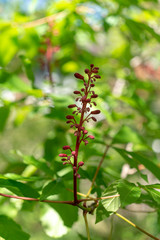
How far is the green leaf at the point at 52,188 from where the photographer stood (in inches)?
21.8

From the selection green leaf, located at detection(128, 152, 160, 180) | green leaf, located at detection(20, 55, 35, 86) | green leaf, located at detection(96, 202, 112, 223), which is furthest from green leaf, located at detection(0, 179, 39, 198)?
green leaf, located at detection(20, 55, 35, 86)

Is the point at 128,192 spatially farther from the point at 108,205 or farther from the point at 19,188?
the point at 19,188

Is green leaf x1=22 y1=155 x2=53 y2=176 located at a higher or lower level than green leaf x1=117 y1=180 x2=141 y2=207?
higher

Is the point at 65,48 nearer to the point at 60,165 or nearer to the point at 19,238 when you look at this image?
the point at 60,165

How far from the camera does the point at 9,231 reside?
1.89ft

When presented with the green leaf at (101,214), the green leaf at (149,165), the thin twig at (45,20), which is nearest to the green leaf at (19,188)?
the green leaf at (101,214)

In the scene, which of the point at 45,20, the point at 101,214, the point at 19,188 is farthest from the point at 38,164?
the point at 45,20

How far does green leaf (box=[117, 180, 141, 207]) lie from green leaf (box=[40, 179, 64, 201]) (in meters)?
0.13

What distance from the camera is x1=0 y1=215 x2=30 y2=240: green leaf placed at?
1.85ft

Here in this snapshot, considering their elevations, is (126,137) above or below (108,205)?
above

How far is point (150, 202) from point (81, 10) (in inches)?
31.9

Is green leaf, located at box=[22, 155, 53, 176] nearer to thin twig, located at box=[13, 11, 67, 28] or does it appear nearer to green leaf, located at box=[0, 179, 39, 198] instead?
green leaf, located at box=[0, 179, 39, 198]

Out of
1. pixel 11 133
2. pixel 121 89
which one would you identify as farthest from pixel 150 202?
pixel 11 133

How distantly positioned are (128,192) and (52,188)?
160 mm
